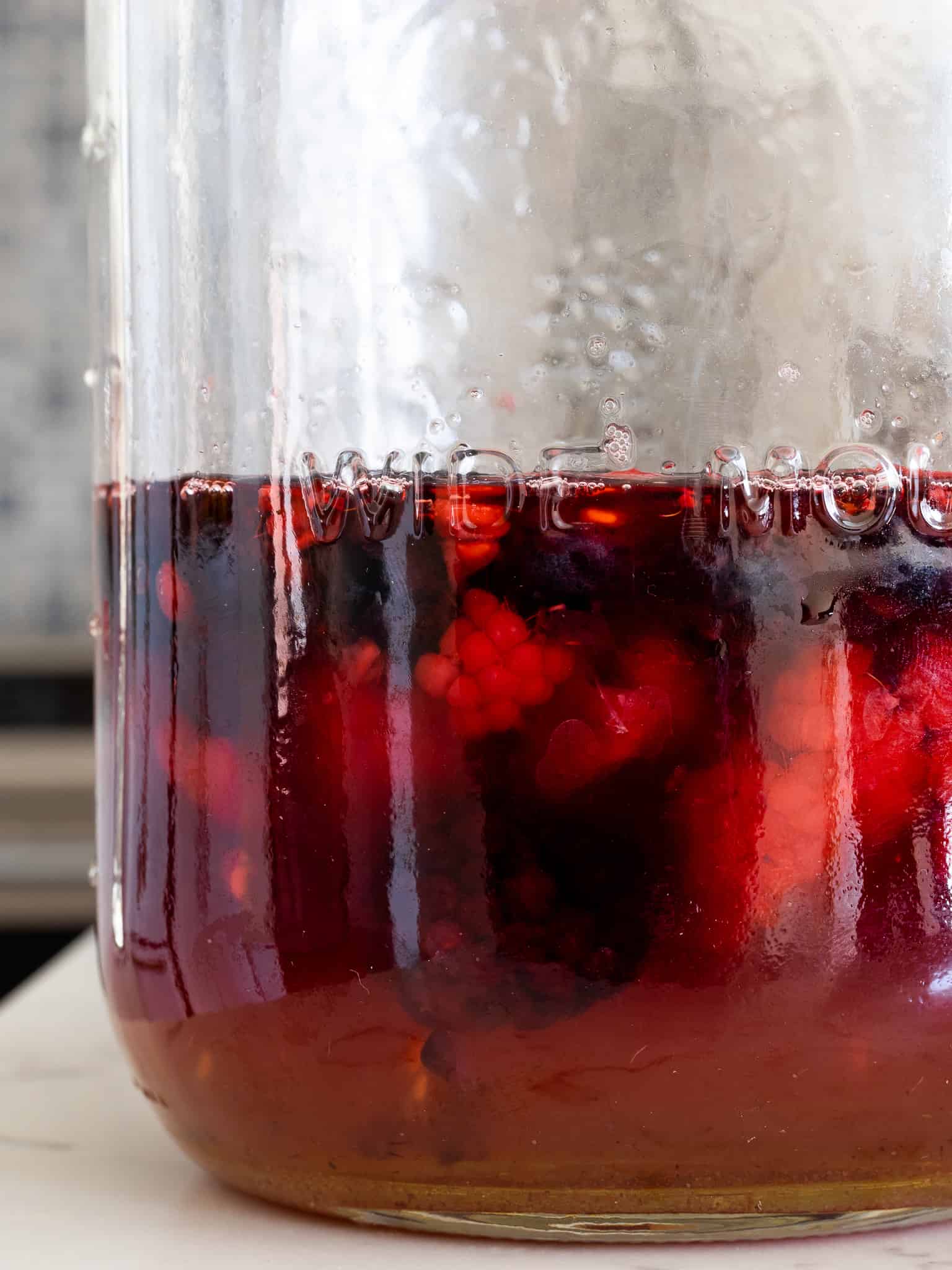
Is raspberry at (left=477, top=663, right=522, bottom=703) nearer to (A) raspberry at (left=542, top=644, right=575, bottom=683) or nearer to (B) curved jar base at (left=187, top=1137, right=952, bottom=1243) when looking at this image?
Answer: (A) raspberry at (left=542, top=644, right=575, bottom=683)

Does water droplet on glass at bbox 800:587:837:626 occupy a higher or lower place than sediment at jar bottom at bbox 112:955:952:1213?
higher

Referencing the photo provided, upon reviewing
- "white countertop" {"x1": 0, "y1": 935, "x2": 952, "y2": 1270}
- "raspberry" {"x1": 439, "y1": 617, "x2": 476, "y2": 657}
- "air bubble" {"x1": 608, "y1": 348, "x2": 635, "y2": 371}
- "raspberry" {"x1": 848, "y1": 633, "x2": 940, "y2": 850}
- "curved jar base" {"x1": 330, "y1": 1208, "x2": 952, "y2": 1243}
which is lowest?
"white countertop" {"x1": 0, "y1": 935, "x2": 952, "y2": 1270}

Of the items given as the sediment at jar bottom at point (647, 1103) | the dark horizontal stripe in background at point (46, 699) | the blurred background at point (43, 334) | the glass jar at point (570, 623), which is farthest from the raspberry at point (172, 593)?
the blurred background at point (43, 334)

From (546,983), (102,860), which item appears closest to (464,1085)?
(546,983)

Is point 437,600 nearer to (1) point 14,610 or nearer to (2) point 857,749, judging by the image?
(2) point 857,749

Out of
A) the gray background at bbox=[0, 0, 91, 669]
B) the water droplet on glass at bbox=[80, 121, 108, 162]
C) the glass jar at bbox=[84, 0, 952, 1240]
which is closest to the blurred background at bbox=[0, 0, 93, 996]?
the gray background at bbox=[0, 0, 91, 669]

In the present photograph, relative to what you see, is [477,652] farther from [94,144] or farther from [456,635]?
[94,144]

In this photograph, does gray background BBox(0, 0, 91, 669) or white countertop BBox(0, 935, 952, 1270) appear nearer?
white countertop BBox(0, 935, 952, 1270)
